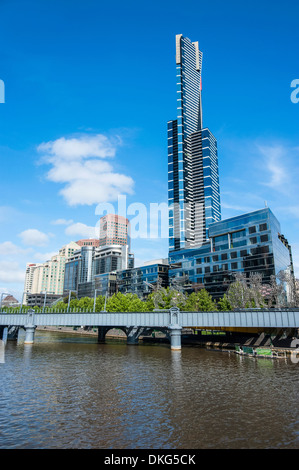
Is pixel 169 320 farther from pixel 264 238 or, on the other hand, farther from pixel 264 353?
pixel 264 238

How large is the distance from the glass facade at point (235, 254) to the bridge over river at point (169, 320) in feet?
154

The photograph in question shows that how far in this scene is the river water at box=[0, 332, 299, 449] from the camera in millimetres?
21281

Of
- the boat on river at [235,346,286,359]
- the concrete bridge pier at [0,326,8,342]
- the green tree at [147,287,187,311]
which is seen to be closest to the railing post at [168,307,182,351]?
the boat on river at [235,346,286,359]

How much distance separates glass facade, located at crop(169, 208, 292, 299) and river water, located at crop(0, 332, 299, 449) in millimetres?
84399

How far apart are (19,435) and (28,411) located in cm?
579

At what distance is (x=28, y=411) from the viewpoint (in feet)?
89.9

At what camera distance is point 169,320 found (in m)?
81.9

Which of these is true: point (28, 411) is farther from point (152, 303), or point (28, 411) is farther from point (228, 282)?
point (228, 282)

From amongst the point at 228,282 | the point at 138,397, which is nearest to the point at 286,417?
the point at 138,397

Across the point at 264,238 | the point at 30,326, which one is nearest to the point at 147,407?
the point at 30,326

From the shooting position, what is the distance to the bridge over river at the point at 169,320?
6817cm

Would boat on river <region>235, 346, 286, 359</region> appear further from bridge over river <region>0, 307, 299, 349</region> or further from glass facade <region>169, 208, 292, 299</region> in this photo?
glass facade <region>169, 208, 292, 299</region>

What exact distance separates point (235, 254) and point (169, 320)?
70482 millimetres
